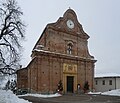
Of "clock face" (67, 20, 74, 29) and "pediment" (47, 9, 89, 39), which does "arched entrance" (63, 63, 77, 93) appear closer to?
"pediment" (47, 9, 89, 39)

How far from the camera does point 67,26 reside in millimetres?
43531

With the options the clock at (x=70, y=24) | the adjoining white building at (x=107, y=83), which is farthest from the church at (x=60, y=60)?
the adjoining white building at (x=107, y=83)

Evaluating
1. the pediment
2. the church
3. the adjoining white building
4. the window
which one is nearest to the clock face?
the church

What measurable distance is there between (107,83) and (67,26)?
17401 mm

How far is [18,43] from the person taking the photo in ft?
73.8

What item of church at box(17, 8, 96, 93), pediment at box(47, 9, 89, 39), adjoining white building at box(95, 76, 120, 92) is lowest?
adjoining white building at box(95, 76, 120, 92)

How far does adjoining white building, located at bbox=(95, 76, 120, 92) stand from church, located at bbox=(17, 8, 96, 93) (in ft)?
23.4

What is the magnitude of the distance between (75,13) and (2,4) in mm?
25456

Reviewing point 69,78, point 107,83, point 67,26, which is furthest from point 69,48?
point 107,83

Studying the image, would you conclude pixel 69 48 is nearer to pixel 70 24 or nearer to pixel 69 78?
pixel 70 24

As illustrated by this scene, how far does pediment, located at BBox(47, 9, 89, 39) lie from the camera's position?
41.3 m

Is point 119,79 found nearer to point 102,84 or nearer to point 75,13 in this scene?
point 102,84

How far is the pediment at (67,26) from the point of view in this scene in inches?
1625

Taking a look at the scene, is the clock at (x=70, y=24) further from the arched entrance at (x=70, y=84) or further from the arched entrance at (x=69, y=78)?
the arched entrance at (x=70, y=84)
